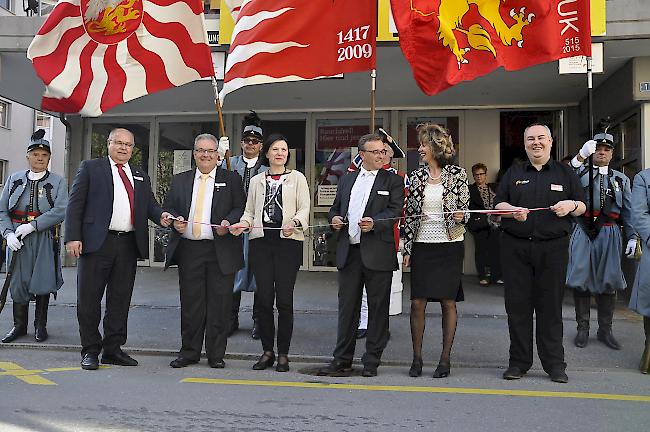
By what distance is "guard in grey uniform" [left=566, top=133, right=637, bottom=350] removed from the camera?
A: 6.06m

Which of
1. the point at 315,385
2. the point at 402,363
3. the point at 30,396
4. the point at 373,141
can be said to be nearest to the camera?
the point at 30,396

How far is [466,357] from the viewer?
18.8 ft

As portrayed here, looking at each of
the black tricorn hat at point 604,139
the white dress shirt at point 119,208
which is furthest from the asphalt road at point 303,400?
the black tricorn hat at point 604,139

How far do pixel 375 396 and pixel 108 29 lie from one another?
3.94 metres

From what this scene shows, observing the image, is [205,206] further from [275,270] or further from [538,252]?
[538,252]

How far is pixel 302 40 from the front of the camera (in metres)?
5.75

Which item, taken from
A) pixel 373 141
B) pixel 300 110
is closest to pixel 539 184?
pixel 373 141

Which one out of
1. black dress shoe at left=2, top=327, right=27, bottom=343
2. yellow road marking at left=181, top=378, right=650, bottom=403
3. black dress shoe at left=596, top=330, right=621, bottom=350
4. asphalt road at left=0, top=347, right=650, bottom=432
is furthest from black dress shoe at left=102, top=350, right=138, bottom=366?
black dress shoe at left=596, top=330, right=621, bottom=350

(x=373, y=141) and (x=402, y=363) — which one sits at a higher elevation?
(x=373, y=141)

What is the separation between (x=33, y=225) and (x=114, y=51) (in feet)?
6.47

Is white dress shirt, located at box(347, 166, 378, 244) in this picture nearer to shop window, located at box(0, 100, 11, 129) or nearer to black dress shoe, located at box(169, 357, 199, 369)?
black dress shoe, located at box(169, 357, 199, 369)

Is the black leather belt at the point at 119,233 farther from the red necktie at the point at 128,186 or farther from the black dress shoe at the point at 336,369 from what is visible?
the black dress shoe at the point at 336,369

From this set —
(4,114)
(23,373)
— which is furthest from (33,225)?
(4,114)

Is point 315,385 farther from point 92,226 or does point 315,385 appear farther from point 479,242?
point 479,242
